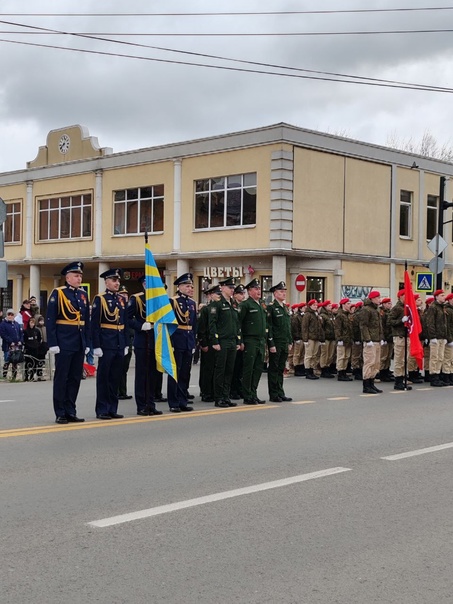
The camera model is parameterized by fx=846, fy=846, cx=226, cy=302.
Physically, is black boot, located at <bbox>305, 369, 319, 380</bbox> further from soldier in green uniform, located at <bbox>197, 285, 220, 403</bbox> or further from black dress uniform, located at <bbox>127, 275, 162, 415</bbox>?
black dress uniform, located at <bbox>127, 275, 162, 415</bbox>

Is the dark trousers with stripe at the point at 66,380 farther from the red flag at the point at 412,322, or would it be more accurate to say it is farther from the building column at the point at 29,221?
the building column at the point at 29,221

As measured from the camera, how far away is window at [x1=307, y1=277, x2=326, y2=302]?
33.4m

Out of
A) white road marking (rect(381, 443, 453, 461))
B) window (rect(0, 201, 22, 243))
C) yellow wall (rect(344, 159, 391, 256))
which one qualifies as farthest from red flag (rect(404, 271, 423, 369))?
window (rect(0, 201, 22, 243))

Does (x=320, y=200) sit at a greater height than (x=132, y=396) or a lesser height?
greater

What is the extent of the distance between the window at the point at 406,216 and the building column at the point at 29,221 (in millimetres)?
18346

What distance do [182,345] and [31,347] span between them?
21.7ft

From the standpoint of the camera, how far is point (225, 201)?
1329 inches

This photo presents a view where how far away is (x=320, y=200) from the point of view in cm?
3266

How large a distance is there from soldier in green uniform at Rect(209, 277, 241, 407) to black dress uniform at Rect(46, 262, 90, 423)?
2.71 metres

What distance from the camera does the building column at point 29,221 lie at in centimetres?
4253

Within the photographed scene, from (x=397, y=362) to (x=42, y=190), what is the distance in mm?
28902

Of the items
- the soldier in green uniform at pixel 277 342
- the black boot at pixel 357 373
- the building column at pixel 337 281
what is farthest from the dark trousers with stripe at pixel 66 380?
the building column at pixel 337 281

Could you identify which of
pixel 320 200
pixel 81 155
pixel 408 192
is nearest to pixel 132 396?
pixel 320 200

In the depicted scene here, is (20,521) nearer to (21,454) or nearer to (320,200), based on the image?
(21,454)
